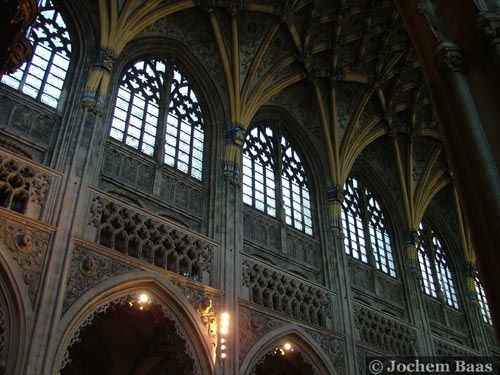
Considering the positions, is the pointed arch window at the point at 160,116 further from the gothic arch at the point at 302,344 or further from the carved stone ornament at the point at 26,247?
the gothic arch at the point at 302,344

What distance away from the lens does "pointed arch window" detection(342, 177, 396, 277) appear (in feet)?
63.7

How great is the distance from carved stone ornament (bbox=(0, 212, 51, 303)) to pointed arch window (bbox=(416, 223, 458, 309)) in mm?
15839

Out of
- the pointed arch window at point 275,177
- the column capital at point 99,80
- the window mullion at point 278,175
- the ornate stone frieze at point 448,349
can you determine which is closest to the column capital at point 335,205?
the pointed arch window at point 275,177

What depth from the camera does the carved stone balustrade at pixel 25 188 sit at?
32.9 ft

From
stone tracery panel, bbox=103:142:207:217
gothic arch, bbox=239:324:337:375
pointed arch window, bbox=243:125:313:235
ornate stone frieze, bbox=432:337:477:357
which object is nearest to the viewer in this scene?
gothic arch, bbox=239:324:337:375

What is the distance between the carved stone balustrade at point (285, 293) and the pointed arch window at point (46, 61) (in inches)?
250

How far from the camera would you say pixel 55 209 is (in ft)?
34.1

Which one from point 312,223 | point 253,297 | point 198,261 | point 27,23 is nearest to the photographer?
point 27,23

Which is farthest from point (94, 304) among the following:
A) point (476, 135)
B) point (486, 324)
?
point (486, 324)

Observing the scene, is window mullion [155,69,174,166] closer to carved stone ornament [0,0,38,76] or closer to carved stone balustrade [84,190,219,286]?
carved stone balustrade [84,190,219,286]

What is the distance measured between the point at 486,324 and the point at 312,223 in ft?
35.5

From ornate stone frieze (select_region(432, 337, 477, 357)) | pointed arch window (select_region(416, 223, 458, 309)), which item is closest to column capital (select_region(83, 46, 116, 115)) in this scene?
ornate stone frieze (select_region(432, 337, 477, 357))

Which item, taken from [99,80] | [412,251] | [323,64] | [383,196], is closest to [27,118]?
[99,80]

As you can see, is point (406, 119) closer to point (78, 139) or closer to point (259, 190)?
point (259, 190)
